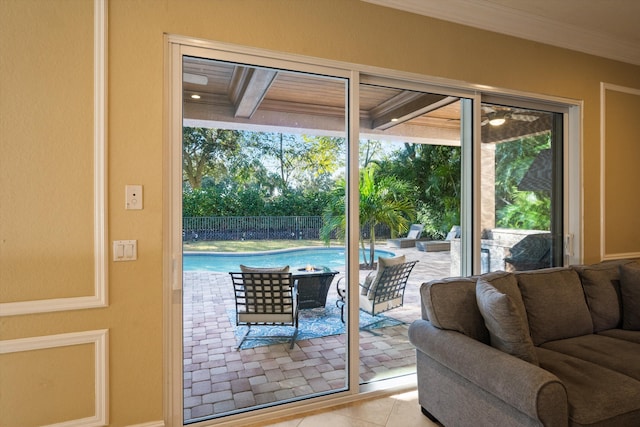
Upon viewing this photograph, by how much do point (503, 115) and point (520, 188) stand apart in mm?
669

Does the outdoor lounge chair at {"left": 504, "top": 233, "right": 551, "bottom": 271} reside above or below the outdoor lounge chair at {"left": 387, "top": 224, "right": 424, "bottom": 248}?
below

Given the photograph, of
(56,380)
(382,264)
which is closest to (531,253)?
(382,264)

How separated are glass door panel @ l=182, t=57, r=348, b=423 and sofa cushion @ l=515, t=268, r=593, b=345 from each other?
1.24 metres

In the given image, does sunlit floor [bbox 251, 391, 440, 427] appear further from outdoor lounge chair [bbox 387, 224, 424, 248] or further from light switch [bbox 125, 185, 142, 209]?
light switch [bbox 125, 185, 142, 209]

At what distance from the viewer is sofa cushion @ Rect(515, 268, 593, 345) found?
2.28 m

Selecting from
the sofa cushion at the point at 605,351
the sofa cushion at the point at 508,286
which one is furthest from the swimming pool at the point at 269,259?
the sofa cushion at the point at 605,351

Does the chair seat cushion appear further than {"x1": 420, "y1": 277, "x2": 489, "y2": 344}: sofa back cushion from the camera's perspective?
Yes

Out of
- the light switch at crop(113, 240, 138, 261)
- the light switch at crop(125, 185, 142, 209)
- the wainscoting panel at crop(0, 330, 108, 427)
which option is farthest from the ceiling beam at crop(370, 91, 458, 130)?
the wainscoting panel at crop(0, 330, 108, 427)

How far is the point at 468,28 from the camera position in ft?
9.12

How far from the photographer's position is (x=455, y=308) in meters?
2.11

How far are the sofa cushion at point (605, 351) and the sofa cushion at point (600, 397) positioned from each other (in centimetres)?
15

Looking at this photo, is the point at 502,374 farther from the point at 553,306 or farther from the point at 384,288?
the point at 384,288

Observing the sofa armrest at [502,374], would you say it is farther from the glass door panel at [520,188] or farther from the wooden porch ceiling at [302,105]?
the wooden porch ceiling at [302,105]

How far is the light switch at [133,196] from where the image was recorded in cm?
190
